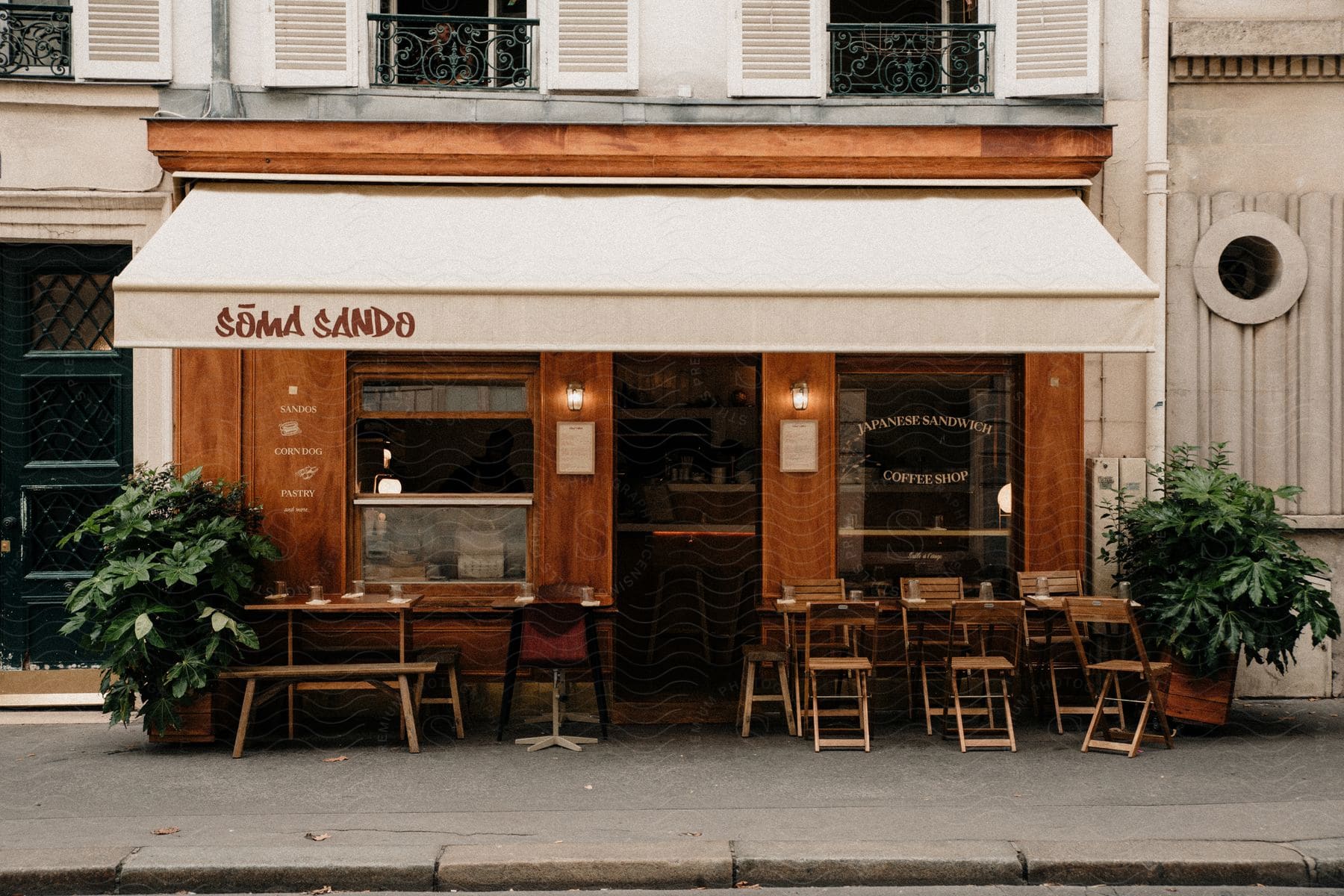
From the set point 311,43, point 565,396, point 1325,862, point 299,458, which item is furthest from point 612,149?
point 1325,862

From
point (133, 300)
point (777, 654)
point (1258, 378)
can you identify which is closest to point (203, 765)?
point (133, 300)

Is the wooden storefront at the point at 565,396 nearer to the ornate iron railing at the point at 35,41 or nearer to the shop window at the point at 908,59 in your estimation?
the shop window at the point at 908,59

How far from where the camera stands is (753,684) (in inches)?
324

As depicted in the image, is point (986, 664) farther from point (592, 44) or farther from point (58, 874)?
point (58, 874)

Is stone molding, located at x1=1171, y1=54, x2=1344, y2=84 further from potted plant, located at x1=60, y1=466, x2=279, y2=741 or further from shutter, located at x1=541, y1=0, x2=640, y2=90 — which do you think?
potted plant, located at x1=60, y1=466, x2=279, y2=741

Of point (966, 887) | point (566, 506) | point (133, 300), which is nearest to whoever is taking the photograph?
point (966, 887)

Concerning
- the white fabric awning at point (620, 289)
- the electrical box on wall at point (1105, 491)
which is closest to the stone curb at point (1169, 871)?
the white fabric awning at point (620, 289)

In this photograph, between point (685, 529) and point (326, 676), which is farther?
point (685, 529)

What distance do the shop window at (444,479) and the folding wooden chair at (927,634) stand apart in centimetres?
296

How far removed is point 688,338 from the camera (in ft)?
23.0

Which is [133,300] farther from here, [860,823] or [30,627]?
[860,823]

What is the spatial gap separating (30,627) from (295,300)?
3924 millimetres

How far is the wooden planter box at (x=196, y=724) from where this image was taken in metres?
7.77

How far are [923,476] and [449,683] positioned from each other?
3991 millimetres
